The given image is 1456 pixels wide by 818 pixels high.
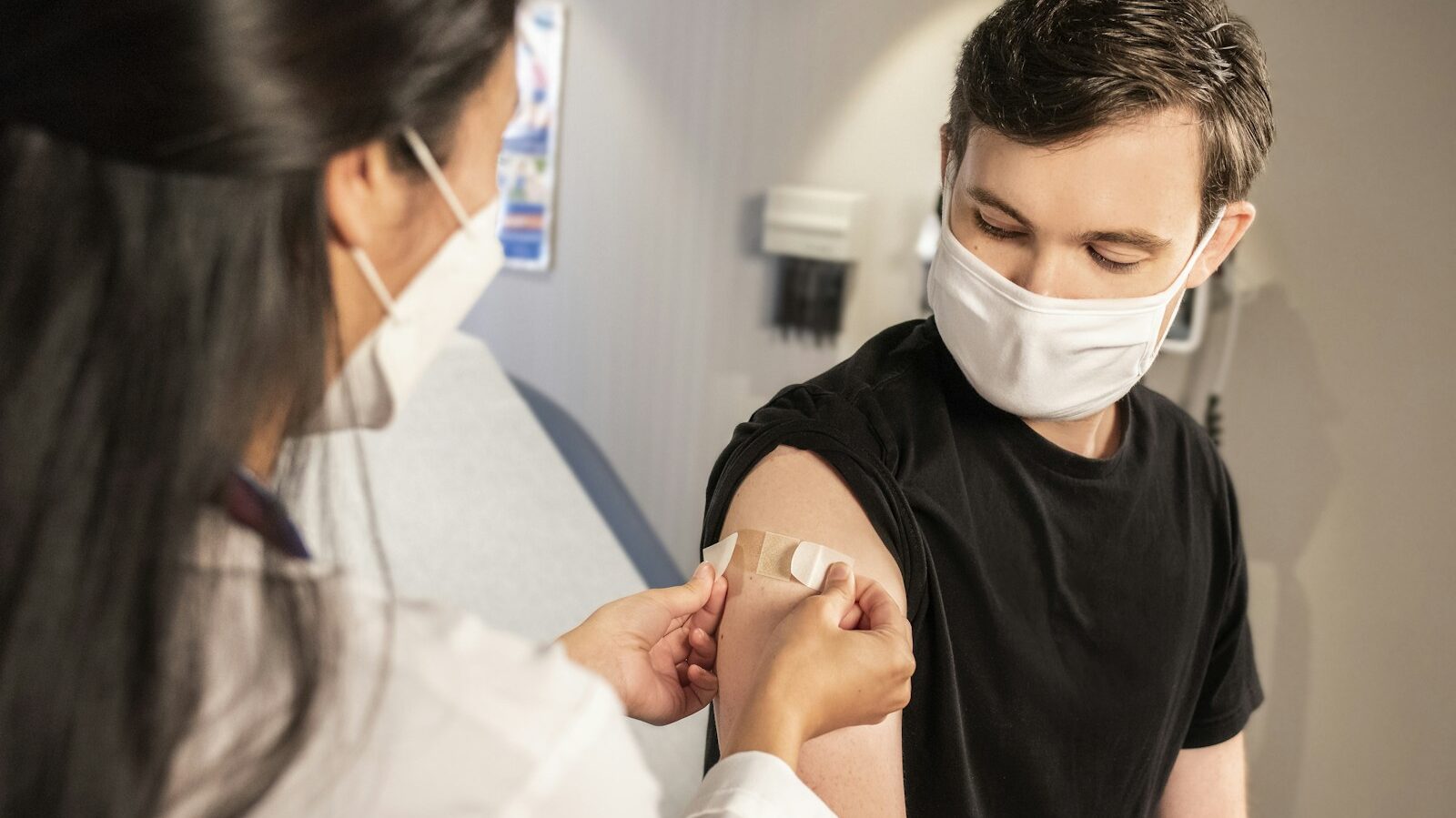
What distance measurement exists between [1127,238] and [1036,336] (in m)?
0.13

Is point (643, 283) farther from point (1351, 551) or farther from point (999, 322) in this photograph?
point (999, 322)

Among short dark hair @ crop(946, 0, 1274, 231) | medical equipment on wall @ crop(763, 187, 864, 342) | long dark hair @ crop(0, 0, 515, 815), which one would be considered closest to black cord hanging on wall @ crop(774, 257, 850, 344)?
medical equipment on wall @ crop(763, 187, 864, 342)

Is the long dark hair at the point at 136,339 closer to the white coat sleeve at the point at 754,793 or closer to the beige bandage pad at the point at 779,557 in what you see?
the white coat sleeve at the point at 754,793

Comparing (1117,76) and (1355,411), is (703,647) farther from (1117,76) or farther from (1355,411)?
(1355,411)

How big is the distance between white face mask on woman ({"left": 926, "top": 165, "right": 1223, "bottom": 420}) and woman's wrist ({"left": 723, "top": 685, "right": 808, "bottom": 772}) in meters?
0.47

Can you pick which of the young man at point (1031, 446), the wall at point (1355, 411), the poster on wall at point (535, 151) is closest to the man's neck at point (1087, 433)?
the young man at point (1031, 446)

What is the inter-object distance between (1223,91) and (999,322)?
32 centimetres

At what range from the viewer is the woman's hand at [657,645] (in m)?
1.05

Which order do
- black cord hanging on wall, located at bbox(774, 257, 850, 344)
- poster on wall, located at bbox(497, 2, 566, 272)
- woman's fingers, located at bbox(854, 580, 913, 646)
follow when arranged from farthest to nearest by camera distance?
poster on wall, located at bbox(497, 2, 566, 272) < black cord hanging on wall, located at bbox(774, 257, 850, 344) < woman's fingers, located at bbox(854, 580, 913, 646)

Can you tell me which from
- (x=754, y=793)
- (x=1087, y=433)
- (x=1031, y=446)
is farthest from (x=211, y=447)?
(x=1087, y=433)

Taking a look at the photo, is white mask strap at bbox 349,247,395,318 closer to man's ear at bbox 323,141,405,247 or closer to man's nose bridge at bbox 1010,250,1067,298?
man's ear at bbox 323,141,405,247

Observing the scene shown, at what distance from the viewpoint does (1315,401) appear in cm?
233

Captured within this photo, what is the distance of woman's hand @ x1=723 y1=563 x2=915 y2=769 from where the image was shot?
2.73ft

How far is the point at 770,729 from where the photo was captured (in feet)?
2.70
